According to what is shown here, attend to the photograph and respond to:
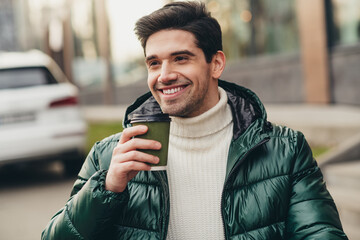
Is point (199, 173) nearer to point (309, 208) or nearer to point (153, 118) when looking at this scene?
point (309, 208)

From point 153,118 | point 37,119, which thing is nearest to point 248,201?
point 153,118

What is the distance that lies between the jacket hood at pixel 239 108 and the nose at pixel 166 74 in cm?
21

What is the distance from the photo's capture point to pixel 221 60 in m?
2.72

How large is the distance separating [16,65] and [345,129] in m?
4.58

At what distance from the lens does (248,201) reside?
2330mm

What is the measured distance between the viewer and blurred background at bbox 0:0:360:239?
641 centimetres

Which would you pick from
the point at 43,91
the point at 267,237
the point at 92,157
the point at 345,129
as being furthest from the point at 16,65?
the point at 267,237

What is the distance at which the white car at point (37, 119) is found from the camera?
24.8 ft

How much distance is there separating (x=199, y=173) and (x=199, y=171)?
0.01 metres

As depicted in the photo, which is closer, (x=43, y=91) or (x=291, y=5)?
(x=43, y=91)

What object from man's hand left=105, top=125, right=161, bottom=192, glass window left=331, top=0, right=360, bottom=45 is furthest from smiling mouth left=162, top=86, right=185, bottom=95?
glass window left=331, top=0, right=360, bottom=45

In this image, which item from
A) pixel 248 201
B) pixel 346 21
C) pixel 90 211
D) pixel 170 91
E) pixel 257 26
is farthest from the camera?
pixel 257 26

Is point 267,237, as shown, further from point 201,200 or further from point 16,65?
point 16,65

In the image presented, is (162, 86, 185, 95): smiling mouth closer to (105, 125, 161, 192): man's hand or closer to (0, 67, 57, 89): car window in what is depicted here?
(105, 125, 161, 192): man's hand
